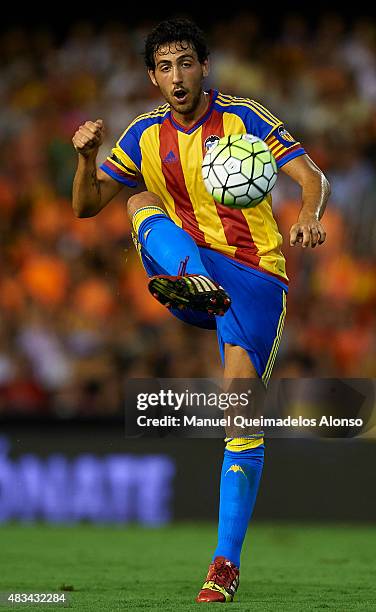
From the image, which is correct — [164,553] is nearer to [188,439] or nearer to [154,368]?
[188,439]

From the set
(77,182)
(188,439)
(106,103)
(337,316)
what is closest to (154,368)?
(188,439)

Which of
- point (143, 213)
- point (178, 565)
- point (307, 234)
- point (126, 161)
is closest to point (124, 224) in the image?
point (178, 565)

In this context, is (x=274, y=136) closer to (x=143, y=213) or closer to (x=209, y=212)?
(x=209, y=212)

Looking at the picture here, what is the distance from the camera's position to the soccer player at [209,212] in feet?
16.8

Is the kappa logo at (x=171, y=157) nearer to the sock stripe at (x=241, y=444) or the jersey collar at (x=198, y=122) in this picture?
the jersey collar at (x=198, y=122)

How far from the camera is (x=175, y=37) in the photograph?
518 cm

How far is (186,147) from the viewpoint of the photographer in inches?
211

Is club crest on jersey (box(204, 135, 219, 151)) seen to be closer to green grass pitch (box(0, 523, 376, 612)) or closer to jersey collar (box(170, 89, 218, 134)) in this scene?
jersey collar (box(170, 89, 218, 134))

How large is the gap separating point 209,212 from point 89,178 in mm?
595

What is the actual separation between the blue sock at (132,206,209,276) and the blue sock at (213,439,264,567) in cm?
89

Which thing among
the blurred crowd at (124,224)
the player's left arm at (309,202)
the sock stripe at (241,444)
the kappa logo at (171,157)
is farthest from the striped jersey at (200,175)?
the blurred crowd at (124,224)

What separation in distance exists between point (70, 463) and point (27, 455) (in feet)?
1.22

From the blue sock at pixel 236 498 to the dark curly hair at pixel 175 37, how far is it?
1849 mm

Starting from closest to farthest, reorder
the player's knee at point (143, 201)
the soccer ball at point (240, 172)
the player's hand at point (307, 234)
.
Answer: the player's hand at point (307, 234) → the soccer ball at point (240, 172) → the player's knee at point (143, 201)
